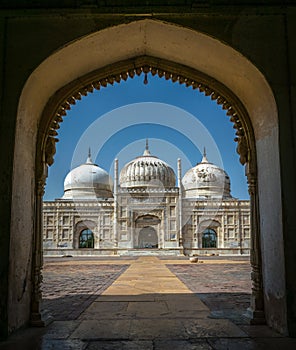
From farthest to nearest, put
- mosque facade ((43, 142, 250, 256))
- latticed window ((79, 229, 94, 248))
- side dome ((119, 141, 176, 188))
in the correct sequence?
side dome ((119, 141, 176, 188)) → latticed window ((79, 229, 94, 248)) → mosque facade ((43, 142, 250, 256))

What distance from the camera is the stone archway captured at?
170 inches

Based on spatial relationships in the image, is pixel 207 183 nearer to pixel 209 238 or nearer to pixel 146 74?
pixel 209 238

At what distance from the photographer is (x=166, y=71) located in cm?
555

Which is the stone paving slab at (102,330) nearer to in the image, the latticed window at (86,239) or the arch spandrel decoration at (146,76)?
the arch spandrel decoration at (146,76)

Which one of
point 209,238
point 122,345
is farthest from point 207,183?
point 122,345

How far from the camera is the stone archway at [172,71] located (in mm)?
4320

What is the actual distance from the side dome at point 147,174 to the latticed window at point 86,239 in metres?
5.36

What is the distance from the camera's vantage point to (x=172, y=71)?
5.50 metres

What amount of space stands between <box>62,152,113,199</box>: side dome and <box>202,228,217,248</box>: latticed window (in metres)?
11.1

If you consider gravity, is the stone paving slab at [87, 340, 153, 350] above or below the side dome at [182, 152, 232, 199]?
below

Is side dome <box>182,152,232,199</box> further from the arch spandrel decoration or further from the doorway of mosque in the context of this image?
the arch spandrel decoration

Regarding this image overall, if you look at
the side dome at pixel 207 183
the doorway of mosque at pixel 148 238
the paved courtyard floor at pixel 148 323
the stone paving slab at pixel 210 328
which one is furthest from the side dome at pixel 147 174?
the stone paving slab at pixel 210 328

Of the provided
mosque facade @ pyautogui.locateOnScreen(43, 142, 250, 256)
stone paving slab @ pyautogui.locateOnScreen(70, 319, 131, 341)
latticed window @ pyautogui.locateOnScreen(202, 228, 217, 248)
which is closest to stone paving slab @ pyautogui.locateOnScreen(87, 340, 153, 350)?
stone paving slab @ pyautogui.locateOnScreen(70, 319, 131, 341)

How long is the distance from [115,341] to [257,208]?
2.26 meters
